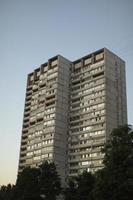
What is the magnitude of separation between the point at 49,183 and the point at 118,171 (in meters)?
27.1

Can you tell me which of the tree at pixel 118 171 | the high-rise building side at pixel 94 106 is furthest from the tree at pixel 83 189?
the high-rise building side at pixel 94 106

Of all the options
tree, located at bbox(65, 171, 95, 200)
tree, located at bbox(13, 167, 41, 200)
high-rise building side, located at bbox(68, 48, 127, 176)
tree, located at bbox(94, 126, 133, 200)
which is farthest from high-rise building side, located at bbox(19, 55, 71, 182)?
tree, located at bbox(94, 126, 133, 200)

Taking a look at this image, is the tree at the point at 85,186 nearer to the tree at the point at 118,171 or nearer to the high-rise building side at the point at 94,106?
the tree at the point at 118,171

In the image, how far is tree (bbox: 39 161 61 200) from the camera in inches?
2601

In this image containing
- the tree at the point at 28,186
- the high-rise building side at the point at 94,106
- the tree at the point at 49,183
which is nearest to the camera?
the tree at the point at 49,183

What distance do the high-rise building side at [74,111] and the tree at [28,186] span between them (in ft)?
105

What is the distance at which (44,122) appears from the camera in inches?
4476

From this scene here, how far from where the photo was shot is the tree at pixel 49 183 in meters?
66.1

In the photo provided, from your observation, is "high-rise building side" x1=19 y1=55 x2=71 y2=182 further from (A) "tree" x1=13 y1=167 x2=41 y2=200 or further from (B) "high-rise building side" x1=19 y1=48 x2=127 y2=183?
(A) "tree" x1=13 y1=167 x2=41 y2=200

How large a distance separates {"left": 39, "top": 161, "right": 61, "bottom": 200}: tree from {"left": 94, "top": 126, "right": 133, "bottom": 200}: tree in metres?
23.3

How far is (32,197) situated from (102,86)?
51.9 metres

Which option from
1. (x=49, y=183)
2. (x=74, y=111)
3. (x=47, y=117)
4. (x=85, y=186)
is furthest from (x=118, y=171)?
(x=47, y=117)

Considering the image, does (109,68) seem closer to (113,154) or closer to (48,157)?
(48,157)

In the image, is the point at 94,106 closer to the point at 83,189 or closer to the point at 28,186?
the point at 28,186
